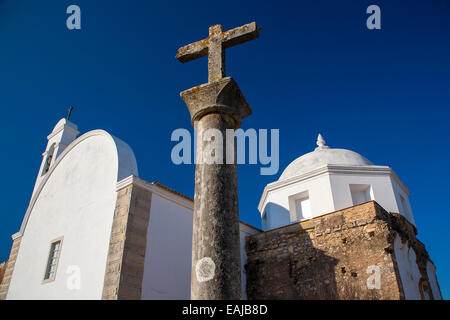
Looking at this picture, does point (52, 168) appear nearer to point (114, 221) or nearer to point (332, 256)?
point (114, 221)

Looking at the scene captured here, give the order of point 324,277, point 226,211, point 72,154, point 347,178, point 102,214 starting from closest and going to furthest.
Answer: point 226,211
point 102,214
point 324,277
point 72,154
point 347,178

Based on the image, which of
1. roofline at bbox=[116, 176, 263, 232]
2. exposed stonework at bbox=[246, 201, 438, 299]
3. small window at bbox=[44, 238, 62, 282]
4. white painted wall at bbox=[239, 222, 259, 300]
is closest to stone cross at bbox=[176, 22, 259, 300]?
roofline at bbox=[116, 176, 263, 232]

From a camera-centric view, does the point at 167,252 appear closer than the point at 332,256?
Yes

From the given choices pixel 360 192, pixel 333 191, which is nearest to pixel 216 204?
pixel 333 191

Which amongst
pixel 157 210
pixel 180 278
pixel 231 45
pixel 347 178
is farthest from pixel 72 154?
pixel 347 178

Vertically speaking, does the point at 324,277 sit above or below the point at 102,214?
below

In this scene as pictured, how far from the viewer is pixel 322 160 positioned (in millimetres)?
13812

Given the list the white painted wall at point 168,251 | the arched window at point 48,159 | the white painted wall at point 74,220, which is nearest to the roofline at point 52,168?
the white painted wall at point 74,220

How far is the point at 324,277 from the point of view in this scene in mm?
9289

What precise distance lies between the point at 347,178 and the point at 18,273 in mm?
11150

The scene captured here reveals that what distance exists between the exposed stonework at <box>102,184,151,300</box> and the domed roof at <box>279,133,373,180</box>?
7179 millimetres

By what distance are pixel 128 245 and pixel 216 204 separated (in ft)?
14.2
